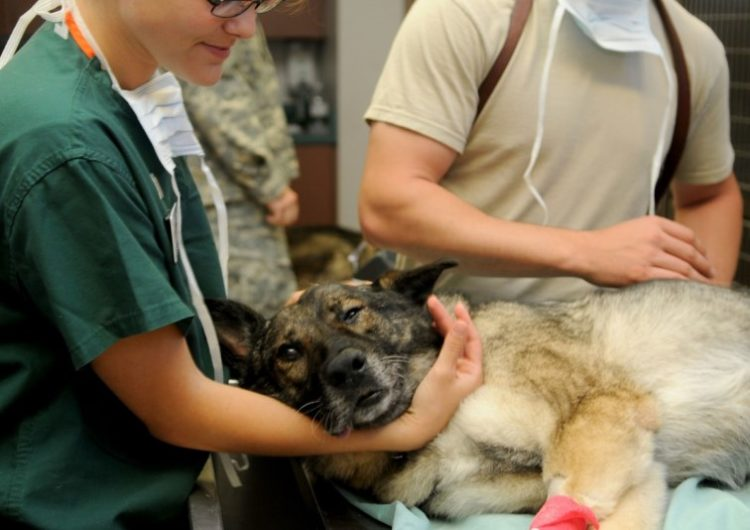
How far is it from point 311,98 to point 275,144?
81.5 inches

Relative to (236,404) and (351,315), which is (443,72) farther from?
(236,404)

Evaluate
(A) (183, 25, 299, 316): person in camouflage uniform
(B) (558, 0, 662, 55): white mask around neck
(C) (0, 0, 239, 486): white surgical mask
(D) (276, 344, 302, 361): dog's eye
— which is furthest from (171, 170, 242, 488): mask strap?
(A) (183, 25, 299, 316): person in camouflage uniform

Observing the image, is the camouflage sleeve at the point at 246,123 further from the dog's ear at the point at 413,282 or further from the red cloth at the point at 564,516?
the red cloth at the point at 564,516

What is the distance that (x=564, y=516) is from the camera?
1.22m

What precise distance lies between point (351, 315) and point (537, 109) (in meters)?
0.55

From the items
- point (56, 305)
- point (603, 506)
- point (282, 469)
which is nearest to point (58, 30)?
point (56, 305)

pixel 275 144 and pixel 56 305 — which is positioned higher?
pixel 56 305

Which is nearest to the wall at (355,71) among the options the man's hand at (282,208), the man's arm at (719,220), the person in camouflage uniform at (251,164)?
the person in camouflage uniform at (251,164)

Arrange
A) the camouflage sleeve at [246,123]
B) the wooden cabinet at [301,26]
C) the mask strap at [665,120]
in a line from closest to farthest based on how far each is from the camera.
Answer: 1. the mask strap at [665,120]
2. the camouflage sleeve at [246,123]
3. the wooden cabinet at [301,26]

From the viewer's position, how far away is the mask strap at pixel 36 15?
4.17ft

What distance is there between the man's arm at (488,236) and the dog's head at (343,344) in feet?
0.39

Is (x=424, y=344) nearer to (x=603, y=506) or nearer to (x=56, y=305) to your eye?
(x=603, y=506)

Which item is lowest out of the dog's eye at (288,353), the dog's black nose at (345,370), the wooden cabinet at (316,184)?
the wooden cabinet at (316,184)

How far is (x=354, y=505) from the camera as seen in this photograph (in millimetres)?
1446
